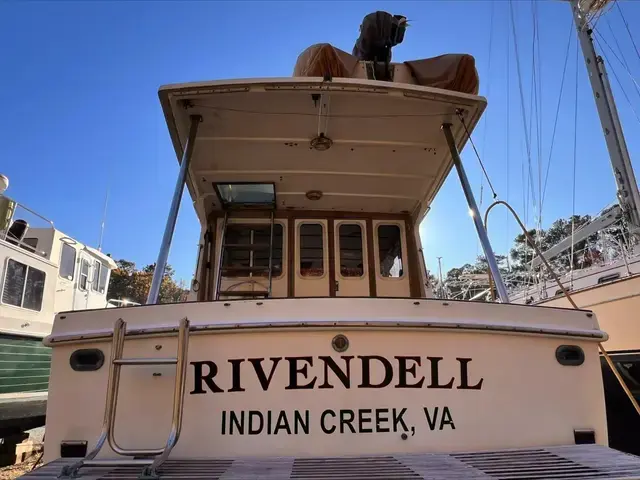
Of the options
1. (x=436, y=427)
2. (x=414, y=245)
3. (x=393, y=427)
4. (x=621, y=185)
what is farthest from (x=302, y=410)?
(x=621, y=185)

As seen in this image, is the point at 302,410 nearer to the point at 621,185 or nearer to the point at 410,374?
the point at 410,374

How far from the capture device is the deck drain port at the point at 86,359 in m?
2.61

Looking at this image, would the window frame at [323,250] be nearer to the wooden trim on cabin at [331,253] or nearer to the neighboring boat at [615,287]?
the wooden trim on cabin at [331,253]

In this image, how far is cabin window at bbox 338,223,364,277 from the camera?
5.64 meters

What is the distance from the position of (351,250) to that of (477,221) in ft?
7.49

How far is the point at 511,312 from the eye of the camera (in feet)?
8.93

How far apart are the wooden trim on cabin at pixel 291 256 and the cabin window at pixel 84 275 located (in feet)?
24.3

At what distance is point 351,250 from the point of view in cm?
577

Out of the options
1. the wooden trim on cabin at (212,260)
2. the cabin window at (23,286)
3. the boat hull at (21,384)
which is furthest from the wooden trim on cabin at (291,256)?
the cabin window at (23,286)

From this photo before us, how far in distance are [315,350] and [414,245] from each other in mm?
3441

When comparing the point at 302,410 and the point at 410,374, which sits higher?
the point at 410,374

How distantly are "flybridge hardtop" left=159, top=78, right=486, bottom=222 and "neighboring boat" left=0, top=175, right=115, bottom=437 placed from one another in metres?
4.39

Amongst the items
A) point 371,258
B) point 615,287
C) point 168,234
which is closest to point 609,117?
point 615,287

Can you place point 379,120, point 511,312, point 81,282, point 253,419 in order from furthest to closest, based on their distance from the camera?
1. point 81,282
2. point 379,120
3. point 511,312
4. point 253,419
